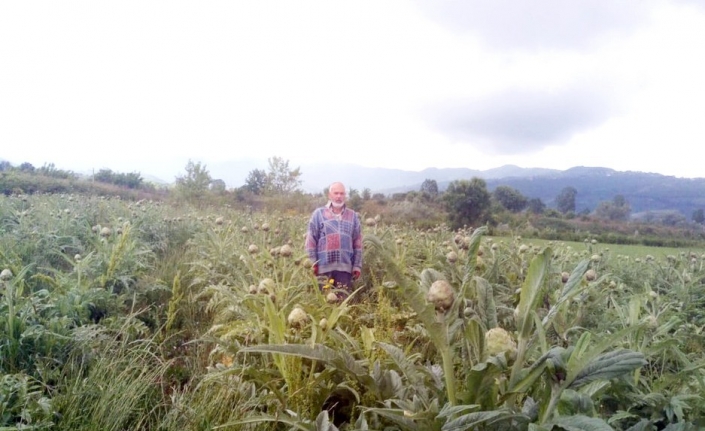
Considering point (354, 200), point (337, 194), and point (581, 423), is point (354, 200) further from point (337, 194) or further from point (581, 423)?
point (581, 423)

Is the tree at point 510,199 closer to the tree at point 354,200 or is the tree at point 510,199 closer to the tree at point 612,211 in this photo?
the tree at point 612,211

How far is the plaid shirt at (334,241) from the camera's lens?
4047mm

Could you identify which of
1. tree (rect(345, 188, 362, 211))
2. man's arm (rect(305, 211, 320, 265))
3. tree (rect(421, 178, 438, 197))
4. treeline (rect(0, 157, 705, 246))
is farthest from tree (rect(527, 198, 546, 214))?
man's arm (rect(305, 211, 320, 265))

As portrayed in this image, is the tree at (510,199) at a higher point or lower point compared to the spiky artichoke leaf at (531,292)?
lower

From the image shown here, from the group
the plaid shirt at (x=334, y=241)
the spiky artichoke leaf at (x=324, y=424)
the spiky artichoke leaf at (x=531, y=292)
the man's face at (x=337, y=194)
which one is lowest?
the spiky artichoke leaf at (x=324, y=424)

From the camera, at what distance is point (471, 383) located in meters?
1.02

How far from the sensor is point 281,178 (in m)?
18.6

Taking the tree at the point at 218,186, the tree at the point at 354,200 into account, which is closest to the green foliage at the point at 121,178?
the tree at the point at 218,186

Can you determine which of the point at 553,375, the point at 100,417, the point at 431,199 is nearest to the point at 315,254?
the point at 100,417

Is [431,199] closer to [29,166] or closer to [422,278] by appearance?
[29,166]

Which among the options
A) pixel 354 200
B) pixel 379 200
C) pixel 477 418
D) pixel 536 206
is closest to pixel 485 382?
pixel 477 418

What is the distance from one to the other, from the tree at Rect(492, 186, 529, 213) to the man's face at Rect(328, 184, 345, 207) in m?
22.2

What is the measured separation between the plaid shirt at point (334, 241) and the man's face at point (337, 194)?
3.9 inches

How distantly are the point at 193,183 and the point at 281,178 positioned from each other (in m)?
3.73
